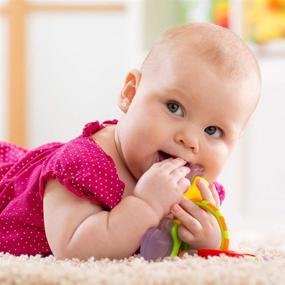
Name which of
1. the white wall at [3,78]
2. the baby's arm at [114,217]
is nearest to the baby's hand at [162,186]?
the baby's arm at [114,217]

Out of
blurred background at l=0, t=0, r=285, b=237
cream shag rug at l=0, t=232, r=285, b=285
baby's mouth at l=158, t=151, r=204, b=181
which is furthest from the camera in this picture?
blurred background at l=0, t=0, r=285, b=237

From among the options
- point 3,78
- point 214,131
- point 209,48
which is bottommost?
point 3,78

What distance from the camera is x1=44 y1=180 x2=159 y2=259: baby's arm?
94 centimetres

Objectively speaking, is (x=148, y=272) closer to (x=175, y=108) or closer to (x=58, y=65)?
(x=175, y=108)

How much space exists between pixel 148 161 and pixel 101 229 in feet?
0.50

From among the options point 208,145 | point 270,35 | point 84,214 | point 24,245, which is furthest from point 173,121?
point 270,35

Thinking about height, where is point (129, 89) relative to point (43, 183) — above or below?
above

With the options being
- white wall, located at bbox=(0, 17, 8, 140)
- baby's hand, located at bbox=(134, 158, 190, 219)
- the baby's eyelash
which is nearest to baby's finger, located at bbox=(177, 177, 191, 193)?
baby's hand, located at bbox=(134, 158, 190, 219)

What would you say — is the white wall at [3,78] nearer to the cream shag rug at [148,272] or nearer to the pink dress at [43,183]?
the pink dress at [43,183]

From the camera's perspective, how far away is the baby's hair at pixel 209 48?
104 centimetres

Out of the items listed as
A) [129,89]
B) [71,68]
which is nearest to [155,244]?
[129,89]

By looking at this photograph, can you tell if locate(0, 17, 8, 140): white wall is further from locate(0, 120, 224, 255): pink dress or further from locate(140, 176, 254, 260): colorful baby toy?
locate(140, 176, 254, 260): colorful baby toy

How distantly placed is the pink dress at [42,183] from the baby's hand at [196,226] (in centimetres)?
10

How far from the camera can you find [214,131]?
106cm
